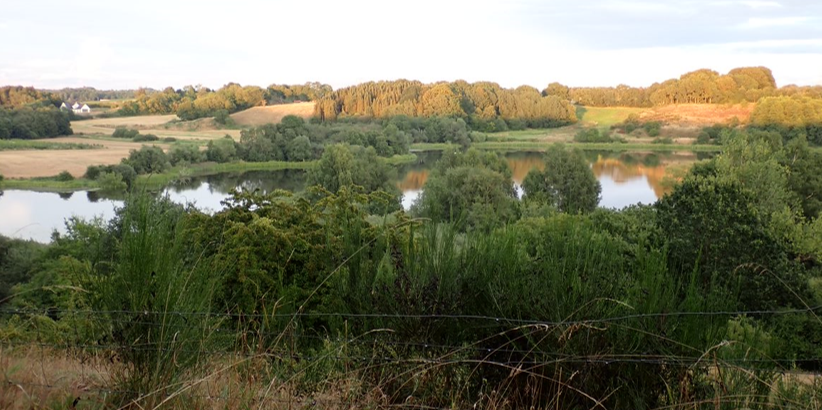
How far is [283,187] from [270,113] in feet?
155

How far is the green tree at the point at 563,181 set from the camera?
40.8 metres

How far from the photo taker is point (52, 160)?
57750 mm

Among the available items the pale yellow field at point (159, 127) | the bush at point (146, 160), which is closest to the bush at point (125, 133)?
the pale yellow field at point (159, 127)

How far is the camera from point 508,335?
311 centimetres

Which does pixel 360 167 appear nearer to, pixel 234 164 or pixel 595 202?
pixel 595 202

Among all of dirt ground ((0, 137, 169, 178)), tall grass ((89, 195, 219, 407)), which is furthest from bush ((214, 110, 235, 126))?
tall grass ((89, 195, 219, 407))

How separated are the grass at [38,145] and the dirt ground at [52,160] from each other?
960 millimetres

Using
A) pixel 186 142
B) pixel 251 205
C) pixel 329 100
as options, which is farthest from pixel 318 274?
pixel 329 100

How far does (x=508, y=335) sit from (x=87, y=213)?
3900 cm

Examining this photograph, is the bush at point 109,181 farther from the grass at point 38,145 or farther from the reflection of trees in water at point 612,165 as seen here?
the grass at point 38,145

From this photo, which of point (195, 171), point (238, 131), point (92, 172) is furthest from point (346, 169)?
point (238, 131)

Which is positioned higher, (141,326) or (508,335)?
(141,326)

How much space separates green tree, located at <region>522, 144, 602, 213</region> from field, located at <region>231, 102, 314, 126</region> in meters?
53.7

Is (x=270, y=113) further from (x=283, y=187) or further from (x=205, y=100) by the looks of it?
(x=283, y=187)
